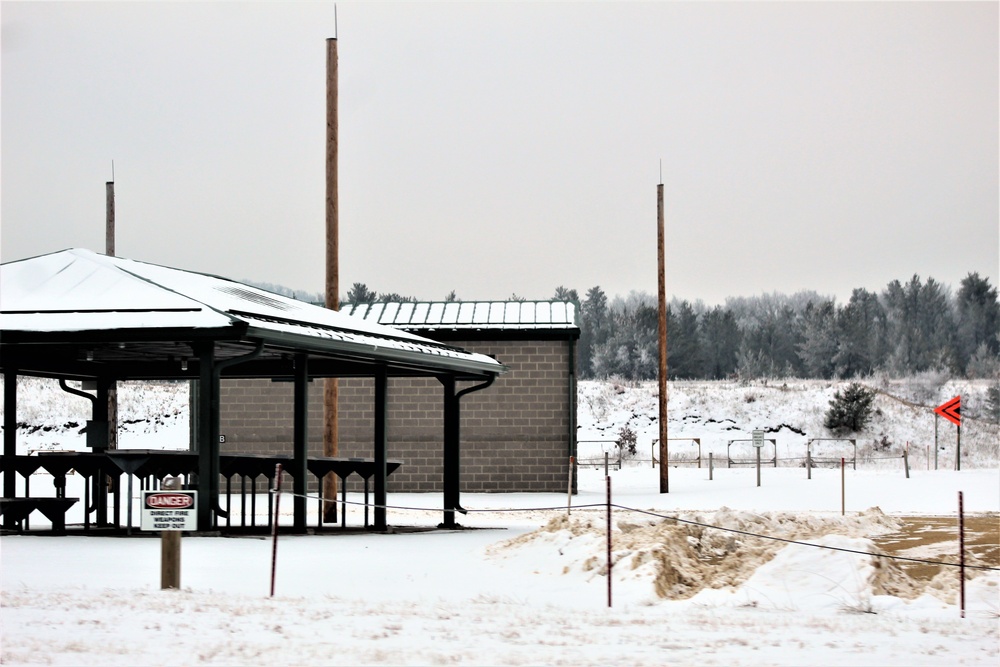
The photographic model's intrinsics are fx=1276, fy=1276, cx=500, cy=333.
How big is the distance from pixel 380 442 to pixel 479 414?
44.3 ft

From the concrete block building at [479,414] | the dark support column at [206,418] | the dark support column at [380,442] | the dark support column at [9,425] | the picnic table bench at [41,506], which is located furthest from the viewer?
the concrete block building at [479,414]

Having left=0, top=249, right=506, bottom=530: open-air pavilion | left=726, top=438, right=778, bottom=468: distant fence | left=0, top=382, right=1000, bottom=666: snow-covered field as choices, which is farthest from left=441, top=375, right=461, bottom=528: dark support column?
left=726, top=438, right=778, bottom=468: distant fence

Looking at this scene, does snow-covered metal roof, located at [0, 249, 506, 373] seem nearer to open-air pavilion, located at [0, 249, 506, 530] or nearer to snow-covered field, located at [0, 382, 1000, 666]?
open-air pavilion, located at [0, 249, 506, 530]

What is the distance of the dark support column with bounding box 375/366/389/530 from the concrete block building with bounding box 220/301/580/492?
42.0ft

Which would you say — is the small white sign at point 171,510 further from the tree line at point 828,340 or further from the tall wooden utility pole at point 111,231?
the tree line at point 828,340

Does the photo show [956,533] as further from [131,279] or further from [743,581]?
[131,279]

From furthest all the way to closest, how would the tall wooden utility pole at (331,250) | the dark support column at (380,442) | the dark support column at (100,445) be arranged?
the tall wooden utility pole at (331,250), the dark support column at (100,445), the dark support column at (380,442)

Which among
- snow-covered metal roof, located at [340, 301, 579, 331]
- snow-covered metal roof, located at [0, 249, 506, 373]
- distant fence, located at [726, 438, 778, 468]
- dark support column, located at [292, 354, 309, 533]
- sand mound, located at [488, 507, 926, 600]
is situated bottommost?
distant fence, located at [726, 438, 778, 468]

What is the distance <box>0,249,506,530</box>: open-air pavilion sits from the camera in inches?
582

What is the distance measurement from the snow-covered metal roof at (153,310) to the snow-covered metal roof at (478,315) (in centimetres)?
1310

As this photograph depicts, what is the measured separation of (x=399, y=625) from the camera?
9891 millimetres

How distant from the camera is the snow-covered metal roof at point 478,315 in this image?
3175 cm

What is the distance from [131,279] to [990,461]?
48.1 m

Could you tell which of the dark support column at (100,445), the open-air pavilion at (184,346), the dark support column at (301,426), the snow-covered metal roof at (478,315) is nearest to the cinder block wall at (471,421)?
the snow-covered metal roof at (478,315)
